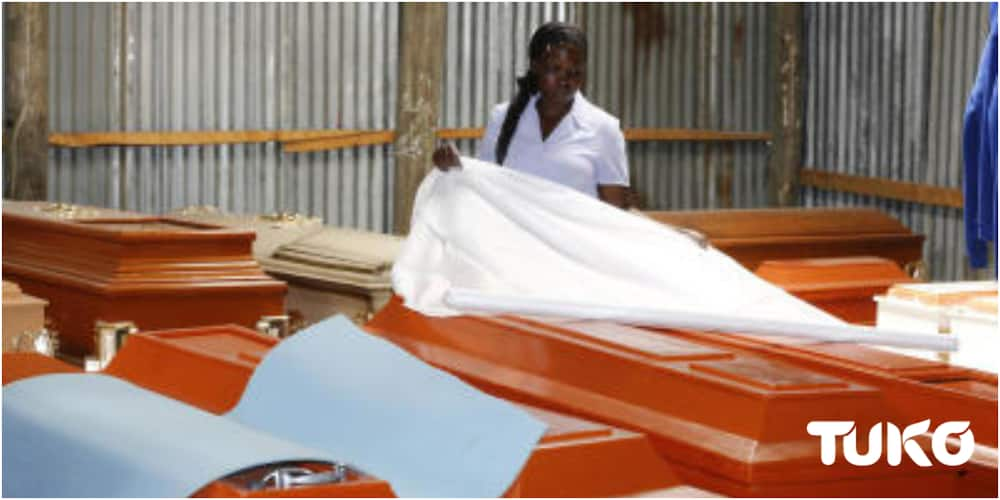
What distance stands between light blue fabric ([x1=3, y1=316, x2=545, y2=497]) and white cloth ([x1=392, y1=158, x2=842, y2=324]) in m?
0.75

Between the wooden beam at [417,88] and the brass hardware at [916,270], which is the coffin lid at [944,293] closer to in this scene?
the brass hardware at [916,270]

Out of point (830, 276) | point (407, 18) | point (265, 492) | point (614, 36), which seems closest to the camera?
point (265, 492)

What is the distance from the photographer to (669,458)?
8.46 feet

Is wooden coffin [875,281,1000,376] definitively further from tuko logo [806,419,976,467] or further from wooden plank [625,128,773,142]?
wooden plank [625,128,773,142]

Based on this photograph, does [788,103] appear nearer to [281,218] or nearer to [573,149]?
[281,218]

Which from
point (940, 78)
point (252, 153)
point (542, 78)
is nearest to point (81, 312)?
point (542, 78)

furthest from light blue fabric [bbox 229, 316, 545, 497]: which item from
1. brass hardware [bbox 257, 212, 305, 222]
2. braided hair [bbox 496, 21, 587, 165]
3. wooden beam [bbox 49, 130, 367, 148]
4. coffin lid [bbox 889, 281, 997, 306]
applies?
wooden beam [bbox 49, 130, 367, 148]

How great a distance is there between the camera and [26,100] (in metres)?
7.80

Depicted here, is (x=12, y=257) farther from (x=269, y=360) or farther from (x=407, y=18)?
(x=407, y=18)

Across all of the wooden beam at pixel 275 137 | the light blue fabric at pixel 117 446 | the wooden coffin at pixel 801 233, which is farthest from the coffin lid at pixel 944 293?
the wooden beam at pixel 275 137

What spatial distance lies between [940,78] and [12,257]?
5481 mm

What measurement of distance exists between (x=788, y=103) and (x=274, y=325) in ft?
20.3


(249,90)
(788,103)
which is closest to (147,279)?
(249,90)

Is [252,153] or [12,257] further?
[252,153]
